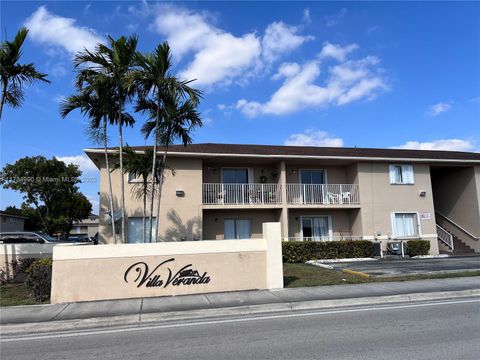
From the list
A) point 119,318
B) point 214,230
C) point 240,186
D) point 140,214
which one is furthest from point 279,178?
point 119,318

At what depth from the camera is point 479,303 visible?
9039mm

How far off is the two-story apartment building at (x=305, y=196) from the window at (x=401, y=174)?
5cm

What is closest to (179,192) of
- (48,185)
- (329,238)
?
(329,238)

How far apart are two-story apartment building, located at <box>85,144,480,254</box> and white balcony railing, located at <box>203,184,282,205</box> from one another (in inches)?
2.0

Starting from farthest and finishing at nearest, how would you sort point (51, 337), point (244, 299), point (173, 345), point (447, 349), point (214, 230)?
point (214, 230), point (244, 299), point (51, 337), point (173, 345), point (447, 349)

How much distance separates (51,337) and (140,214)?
12002 mm

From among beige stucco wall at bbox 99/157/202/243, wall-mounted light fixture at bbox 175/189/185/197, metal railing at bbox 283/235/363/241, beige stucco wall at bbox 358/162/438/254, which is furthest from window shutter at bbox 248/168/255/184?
beige stucco wall at bbox 358/162/438/254

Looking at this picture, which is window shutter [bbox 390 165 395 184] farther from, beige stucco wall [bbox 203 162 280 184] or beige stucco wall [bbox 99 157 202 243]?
beige stucco wall [bbox 99 157 202 243]

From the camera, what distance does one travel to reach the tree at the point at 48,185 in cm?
3531

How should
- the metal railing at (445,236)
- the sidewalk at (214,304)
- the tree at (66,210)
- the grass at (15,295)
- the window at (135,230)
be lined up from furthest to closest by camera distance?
the tree at (66,210), the metal railing at (445,236), the window at (135,230), the grass at (15,295), the sidewalk at (214,304)

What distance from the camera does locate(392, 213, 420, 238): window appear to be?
21.7m

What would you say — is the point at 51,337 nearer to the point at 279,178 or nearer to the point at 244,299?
the point at 244,299

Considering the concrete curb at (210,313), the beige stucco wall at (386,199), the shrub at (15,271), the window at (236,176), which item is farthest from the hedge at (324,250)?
the shrub at (15,271)

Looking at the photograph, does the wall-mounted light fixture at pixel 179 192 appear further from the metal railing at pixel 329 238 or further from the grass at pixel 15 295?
the grass at pixel 15 295
